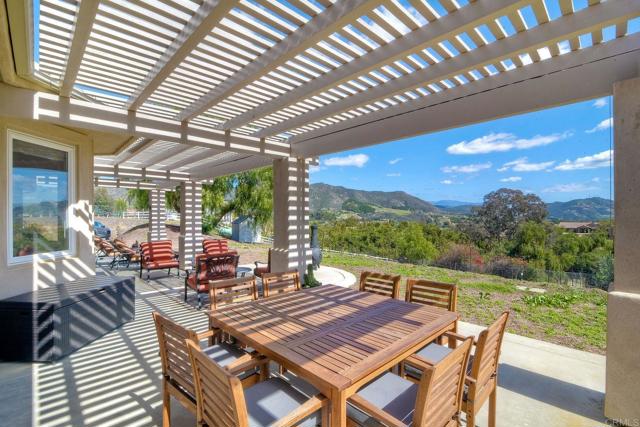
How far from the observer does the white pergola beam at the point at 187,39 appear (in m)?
1.93

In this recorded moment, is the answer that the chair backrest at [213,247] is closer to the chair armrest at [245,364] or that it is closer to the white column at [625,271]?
the chair armrest at [245,364]

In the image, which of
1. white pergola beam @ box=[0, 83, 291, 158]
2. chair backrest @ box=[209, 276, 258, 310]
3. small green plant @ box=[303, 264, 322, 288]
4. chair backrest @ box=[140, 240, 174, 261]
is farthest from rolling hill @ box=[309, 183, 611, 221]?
chair backrest @ box=[209, 276, 258, 310]

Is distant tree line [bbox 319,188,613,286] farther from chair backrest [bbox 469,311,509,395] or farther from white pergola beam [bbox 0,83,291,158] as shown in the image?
white pergola beam [bbox 0,83,291,158]

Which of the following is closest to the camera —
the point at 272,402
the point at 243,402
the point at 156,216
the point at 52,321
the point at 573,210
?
the point at 243,402

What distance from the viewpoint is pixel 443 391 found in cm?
159

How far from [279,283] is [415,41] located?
2.80 metres

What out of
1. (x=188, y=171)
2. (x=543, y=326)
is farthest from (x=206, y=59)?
(x=188, y=171)

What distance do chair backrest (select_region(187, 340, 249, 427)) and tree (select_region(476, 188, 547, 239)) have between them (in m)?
14.5

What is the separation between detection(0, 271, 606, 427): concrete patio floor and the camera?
237 centimetres

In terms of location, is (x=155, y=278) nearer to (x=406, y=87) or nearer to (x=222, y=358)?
(x=222, y=358)

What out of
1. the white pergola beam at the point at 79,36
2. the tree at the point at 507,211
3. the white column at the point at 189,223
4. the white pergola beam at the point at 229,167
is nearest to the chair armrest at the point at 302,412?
the white pergola beam at the point at 79,36

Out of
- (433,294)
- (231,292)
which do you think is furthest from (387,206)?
(231,292)

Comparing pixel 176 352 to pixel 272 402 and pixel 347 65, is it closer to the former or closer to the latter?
pixel 272 402

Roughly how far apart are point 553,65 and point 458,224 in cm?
1336
